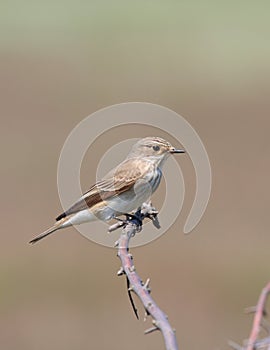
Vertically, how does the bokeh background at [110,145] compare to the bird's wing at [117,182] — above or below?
above

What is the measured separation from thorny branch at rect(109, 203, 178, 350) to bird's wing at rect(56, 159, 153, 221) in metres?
0.75

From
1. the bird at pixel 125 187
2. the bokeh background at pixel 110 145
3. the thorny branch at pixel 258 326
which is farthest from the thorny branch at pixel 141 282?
the bokeh background at pixel 110 145

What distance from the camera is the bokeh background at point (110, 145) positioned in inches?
410

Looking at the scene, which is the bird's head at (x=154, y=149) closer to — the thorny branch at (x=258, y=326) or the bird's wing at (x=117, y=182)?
the bird's wing at (x=117, y=182)

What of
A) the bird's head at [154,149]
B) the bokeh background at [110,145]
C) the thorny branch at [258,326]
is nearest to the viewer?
the thorny branch at [258,326]

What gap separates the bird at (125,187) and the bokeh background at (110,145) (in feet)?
11.9

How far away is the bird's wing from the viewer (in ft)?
17.9

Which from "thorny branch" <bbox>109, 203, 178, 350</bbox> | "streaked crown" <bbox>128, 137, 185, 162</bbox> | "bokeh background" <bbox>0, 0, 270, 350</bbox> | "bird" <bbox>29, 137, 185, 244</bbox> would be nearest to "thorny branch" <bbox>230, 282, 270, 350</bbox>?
"thorny branch" <bbox>109, 203, 178, 350</bbox>

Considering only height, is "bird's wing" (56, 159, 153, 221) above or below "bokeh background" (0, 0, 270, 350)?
below

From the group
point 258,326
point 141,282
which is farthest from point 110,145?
point 258,326

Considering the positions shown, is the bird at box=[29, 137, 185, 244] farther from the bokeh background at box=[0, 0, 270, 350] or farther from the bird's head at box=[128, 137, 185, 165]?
the bokeh background at box=[0, 0, 270, 350]

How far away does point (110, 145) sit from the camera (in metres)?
17.5

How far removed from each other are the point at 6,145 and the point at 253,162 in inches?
151

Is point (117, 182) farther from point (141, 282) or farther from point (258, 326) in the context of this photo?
point (258, 326)
